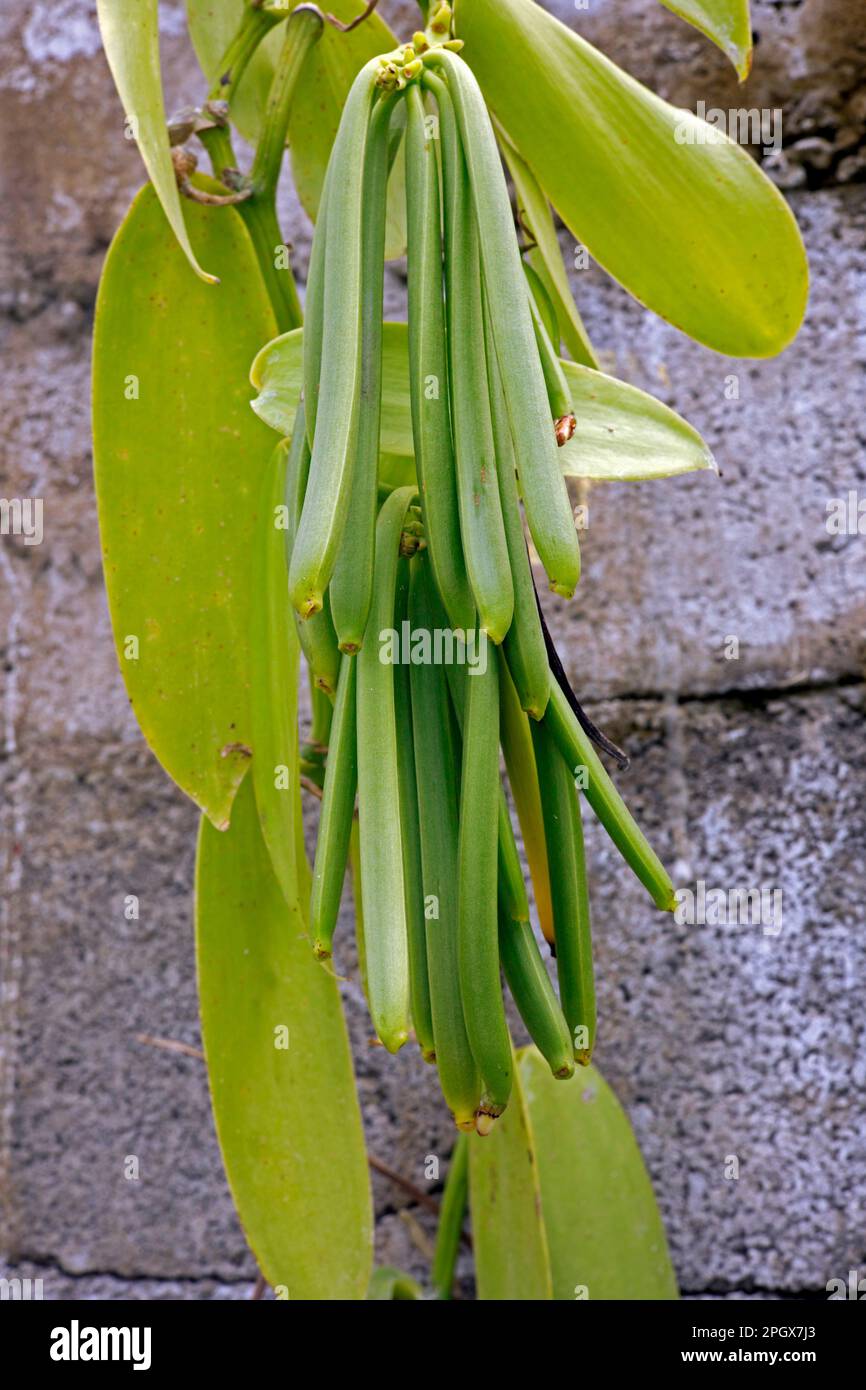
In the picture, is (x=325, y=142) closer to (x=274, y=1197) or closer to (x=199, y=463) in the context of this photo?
(x=199, y=463)

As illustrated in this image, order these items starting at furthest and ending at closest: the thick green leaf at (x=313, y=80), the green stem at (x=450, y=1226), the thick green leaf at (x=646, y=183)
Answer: the green stem at (x=450, y=1226) → the thick green leaf at (x=313, y=80) → the thick green leaf at (x=646, y=183)

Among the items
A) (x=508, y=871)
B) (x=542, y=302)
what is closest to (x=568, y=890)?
(x=508, y=871)

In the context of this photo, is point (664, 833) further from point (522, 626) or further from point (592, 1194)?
point (522, 626)

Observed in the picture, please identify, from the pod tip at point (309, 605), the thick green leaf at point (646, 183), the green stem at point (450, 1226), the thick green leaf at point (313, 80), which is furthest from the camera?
the green stem at point (450, 1226)

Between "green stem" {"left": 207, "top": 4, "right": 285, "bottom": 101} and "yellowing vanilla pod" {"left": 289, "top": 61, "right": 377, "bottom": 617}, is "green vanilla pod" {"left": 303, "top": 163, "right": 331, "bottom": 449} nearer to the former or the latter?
"yellowing vanilla pod" {"left": 289, "top": 61, "right": 377, "bottom": 617}

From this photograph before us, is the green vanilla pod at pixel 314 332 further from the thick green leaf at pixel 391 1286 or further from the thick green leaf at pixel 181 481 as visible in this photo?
the thick green leaf at pixel 391 1286

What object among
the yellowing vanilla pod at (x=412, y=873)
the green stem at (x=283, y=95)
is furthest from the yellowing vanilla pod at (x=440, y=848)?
the green stem at (x=283, y=95)

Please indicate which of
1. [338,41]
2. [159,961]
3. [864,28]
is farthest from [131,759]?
[864,28]
